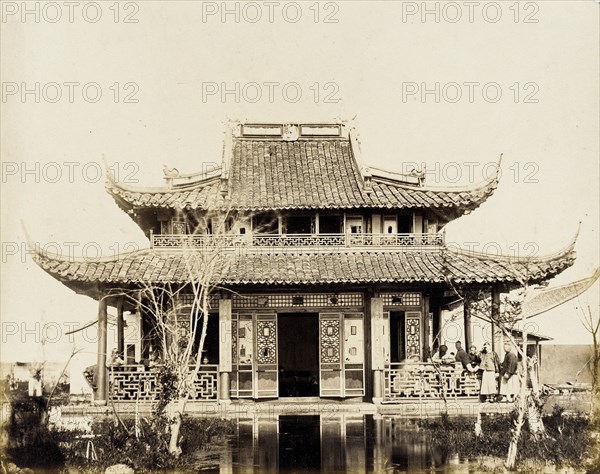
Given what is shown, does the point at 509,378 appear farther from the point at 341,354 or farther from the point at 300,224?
→ the point at 300,224

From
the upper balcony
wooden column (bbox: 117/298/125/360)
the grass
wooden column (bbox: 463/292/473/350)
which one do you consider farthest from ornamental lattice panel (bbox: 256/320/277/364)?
wooden column (bbox: 463/292/473/350)

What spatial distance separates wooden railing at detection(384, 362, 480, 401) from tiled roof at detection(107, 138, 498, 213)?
14.7 ft

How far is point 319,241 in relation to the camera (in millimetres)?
19844

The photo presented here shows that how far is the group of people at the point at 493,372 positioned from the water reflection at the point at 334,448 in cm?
221

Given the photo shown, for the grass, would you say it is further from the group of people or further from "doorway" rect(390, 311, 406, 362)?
"doorway" rect(390, 311, 406, 362)

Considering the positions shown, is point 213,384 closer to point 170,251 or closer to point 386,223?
point 170,251

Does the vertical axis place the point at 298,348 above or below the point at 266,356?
below

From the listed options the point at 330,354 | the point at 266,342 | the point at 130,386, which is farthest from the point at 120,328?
the point at 330,354

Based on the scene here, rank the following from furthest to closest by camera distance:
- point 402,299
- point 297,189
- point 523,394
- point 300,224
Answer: point 297,189, point 300,224, point 402,299, point 523,394

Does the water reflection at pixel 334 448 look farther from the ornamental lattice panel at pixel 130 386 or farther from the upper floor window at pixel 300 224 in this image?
the upper floor window at pixel 300 224

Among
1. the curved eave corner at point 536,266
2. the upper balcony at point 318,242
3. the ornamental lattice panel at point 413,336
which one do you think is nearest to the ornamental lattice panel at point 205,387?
the upper balcony at point 318,242

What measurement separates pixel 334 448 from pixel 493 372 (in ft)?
17.9

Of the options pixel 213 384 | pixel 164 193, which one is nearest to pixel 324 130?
pixel 164 193

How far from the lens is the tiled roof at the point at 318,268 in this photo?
18.0 meters
